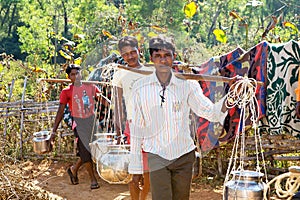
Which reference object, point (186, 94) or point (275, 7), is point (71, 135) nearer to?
point (186, 94)

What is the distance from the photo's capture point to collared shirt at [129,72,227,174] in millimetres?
2652

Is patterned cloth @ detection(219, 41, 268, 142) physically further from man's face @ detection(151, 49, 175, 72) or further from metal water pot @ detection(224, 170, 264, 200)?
metal water pot @ detection(224, 170, 264, 200)

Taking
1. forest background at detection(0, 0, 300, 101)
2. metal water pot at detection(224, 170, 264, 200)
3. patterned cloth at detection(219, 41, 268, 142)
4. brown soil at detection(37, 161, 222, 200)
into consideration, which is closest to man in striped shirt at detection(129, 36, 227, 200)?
forest background at detection(0, 0, 300, 101)

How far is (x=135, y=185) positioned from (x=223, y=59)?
198 cm

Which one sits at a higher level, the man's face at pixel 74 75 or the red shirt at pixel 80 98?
the man's face at pixel 74 75

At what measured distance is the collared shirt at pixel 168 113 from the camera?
2652mm

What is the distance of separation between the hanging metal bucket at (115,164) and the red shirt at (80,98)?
69.8 inches

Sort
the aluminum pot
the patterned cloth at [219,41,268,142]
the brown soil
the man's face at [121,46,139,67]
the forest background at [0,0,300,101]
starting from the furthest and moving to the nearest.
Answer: the brown soil, the aluminum pot, the patterned cloth at [219,41,268,142], the forest background at [0,0,300,101], the man's face at [121,46,139,67]

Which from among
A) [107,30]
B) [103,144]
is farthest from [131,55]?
[107,30]

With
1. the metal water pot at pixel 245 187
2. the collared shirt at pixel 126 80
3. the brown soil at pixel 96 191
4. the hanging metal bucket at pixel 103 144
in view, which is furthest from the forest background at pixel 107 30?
Result: the brown soil at pixel 96 191

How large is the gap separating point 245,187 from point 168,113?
67 cm

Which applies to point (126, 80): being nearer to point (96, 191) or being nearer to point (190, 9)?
point (96, 191)

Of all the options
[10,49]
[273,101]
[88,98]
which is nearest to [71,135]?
Answer: [88,98]

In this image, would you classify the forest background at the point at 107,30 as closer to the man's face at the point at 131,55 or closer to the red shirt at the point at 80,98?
the man's face at the point at 131,55
